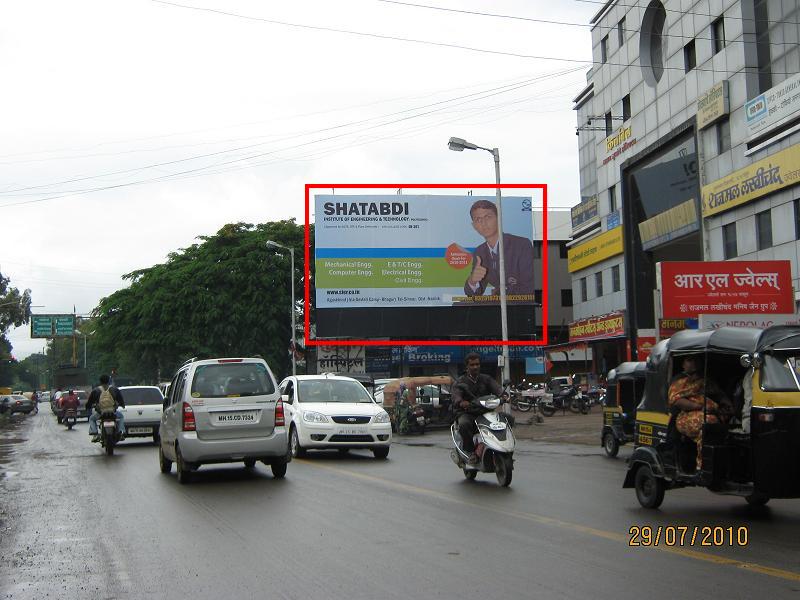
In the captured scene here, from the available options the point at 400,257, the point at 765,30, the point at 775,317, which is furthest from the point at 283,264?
the point at 775,317

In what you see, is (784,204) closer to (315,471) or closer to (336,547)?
(315,471)

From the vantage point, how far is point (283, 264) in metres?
55.4

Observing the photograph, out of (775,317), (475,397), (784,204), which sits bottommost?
(475,397)

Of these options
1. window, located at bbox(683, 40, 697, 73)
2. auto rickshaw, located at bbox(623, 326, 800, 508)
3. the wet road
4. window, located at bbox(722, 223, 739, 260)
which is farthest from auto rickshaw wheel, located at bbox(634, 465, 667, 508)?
window, located at bbox(683, 40, 697, 73)

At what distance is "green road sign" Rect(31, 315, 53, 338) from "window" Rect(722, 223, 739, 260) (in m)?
62.2

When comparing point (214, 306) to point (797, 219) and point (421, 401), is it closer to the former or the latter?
point (421, 401)

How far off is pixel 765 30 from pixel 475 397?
2551cm

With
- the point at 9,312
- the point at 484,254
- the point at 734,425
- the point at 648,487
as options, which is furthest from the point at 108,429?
the point at 9,312

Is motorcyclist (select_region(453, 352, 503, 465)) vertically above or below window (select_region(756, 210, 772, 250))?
below

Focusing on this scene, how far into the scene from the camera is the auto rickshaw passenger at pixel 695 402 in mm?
8672

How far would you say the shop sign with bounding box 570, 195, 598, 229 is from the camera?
52781mm

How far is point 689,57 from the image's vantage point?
122ft

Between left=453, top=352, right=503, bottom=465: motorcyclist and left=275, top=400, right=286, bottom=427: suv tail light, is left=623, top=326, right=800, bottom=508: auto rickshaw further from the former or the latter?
left=275, top=400, right=286, bottom=427: suv tail light
